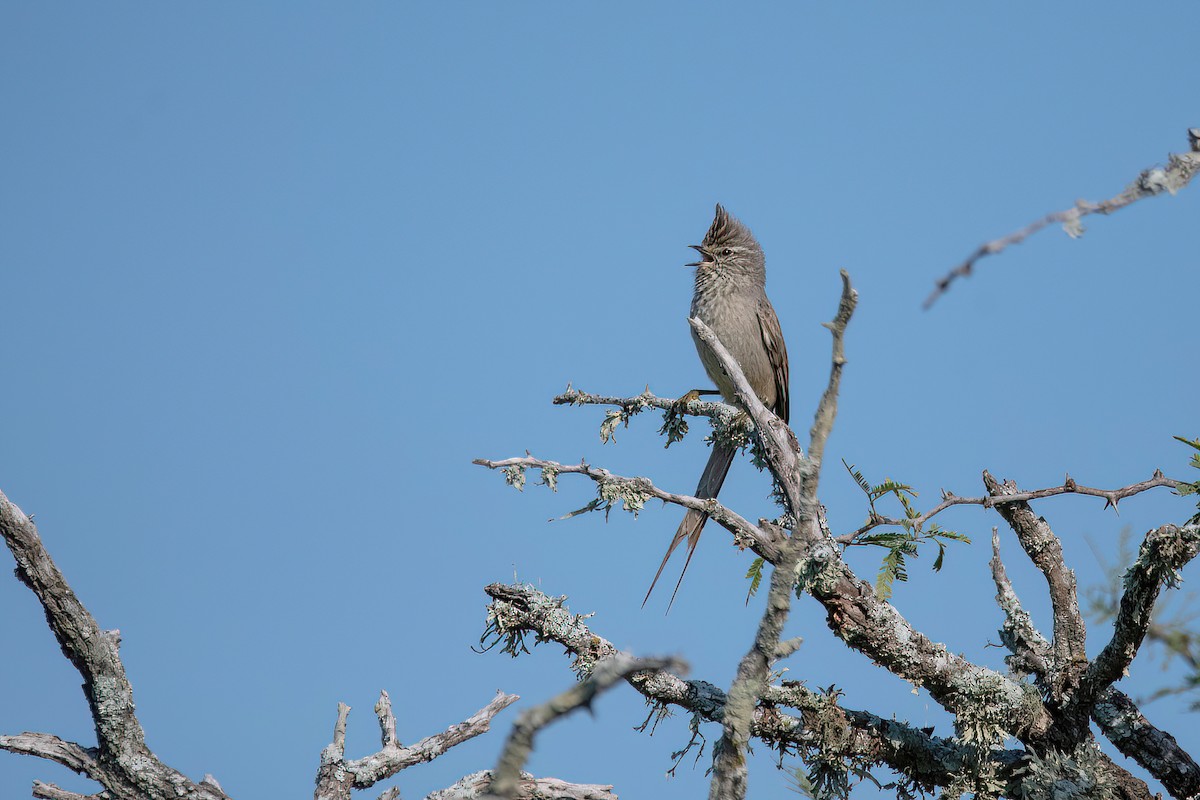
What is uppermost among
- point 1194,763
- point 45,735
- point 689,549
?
point 689,549

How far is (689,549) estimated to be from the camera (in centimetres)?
500

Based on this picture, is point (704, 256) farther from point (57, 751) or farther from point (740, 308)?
point (57, 751)

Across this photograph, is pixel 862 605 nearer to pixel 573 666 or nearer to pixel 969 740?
pixel 969 740

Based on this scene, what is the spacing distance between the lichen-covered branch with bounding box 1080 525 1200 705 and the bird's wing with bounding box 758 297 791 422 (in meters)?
4.22

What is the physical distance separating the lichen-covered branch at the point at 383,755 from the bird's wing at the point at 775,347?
4.16 meters

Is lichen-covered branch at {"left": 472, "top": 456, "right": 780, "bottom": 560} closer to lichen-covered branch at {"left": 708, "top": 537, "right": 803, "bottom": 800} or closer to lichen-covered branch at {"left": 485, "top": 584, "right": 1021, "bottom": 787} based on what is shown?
lichen-covered branch at {"left": 485, "top": 584, "right": 1021, "bottom": 787}

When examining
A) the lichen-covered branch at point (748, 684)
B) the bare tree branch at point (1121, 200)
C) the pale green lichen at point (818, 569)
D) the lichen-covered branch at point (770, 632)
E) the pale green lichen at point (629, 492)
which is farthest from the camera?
the pale green lichen at point (629, 492)

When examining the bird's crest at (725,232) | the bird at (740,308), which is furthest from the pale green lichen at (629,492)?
the bird's crest at (725,232)

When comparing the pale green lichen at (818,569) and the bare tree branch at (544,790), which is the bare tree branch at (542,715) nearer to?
the bare tree branch at (544,790)

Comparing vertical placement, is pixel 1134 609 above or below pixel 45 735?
above

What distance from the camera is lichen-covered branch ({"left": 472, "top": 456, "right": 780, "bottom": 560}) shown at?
3871 millimetres

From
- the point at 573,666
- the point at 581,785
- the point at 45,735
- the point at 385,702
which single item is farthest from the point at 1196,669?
the point at 45,735

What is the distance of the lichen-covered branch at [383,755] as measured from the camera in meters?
3.60

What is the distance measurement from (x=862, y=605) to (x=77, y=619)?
2.71 meters
